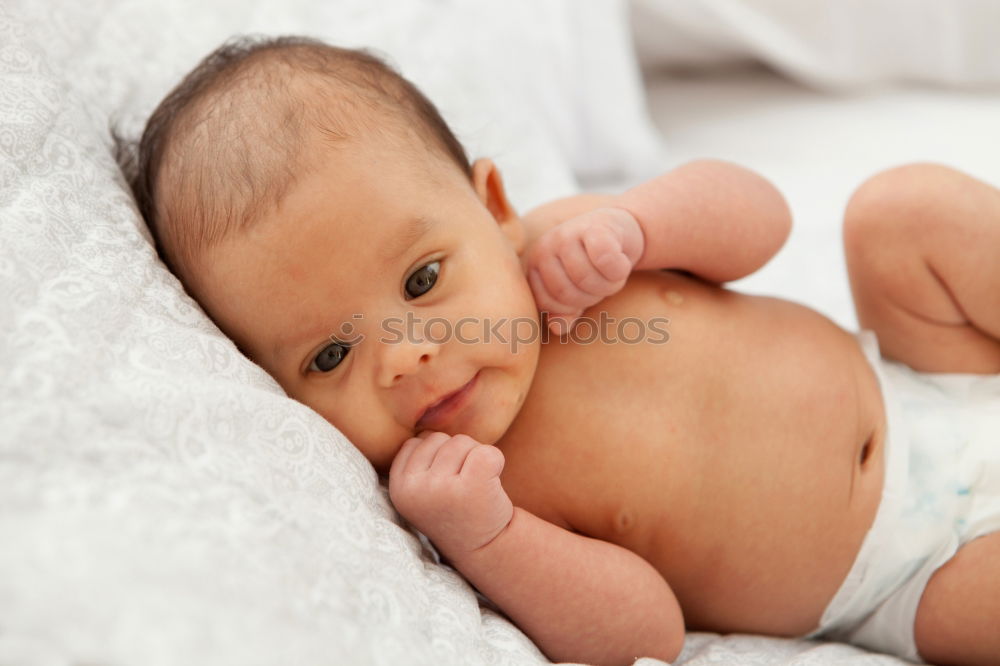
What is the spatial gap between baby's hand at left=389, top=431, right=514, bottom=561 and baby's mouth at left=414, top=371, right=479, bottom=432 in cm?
3

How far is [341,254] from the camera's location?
1.03 m

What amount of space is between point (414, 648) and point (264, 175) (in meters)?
0.53

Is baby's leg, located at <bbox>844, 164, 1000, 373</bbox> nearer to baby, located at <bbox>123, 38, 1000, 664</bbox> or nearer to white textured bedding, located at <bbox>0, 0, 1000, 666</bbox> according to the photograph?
baby, located at <bbox>123, 38, 1000, 664</bbox>

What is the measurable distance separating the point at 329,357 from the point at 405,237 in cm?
17

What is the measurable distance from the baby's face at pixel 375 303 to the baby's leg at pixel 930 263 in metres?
0.56

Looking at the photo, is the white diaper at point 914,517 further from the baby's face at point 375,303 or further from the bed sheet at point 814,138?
the baby's face at point 375,303

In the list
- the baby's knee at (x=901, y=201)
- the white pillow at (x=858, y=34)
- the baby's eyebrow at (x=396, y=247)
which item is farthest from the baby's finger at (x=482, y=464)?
the white pillow at (x=858, y=34)

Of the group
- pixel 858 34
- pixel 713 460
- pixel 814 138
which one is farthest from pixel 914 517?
pixel 858 34

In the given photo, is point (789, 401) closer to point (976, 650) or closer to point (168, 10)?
point (976, 650)

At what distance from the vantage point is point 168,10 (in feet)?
5.03

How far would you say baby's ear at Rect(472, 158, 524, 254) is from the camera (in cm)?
124

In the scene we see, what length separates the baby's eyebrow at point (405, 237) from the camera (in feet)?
3.46

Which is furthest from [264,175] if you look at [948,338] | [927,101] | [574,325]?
[927,101]

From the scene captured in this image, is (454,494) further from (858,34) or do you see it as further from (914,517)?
(858,34)
